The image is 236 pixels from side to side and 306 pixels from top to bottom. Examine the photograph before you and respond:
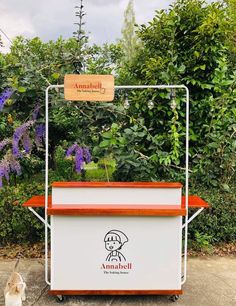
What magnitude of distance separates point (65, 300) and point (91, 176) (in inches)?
102

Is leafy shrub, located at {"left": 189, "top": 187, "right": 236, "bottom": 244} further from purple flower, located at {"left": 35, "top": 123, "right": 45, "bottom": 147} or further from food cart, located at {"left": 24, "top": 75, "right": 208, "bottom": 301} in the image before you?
purple flower, located at {"left": 35, "top": 123, "right": 45, "bottom": 147}

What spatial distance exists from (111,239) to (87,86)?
44.6 inches

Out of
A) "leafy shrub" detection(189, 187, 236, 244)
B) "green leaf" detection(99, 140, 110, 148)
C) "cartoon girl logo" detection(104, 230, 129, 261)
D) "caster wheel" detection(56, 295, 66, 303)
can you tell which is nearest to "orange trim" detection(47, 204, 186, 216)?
"cartoon girl logo" detection(104, 230, 129, 261)


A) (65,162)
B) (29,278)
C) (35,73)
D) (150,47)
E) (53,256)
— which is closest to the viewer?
(53,256)

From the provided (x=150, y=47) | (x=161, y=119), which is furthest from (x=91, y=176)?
(x=150, y=47)

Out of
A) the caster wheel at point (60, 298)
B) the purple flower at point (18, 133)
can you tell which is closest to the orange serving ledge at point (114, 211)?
the caster wheel at point (60, 298)

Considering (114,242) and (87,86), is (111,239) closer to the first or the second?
(114,242)

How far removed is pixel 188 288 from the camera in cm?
314

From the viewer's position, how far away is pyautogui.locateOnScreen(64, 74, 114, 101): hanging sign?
283 cm

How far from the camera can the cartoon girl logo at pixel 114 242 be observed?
280 cm

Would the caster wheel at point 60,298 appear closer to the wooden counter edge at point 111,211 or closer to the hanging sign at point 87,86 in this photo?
the wooden counter edge at point 111,211

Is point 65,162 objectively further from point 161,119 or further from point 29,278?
point 29,278

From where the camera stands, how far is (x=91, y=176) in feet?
17.6

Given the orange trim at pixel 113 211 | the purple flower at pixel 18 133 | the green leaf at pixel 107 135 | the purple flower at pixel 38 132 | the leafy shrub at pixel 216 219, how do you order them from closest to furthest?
the orange trim at pixel 113 211 → the purple flower at pixel 18 133 → the green leaf at pixel 107 135 → the purple flower at pixel 38 132 → the leafy shrub at pixel 216 219
